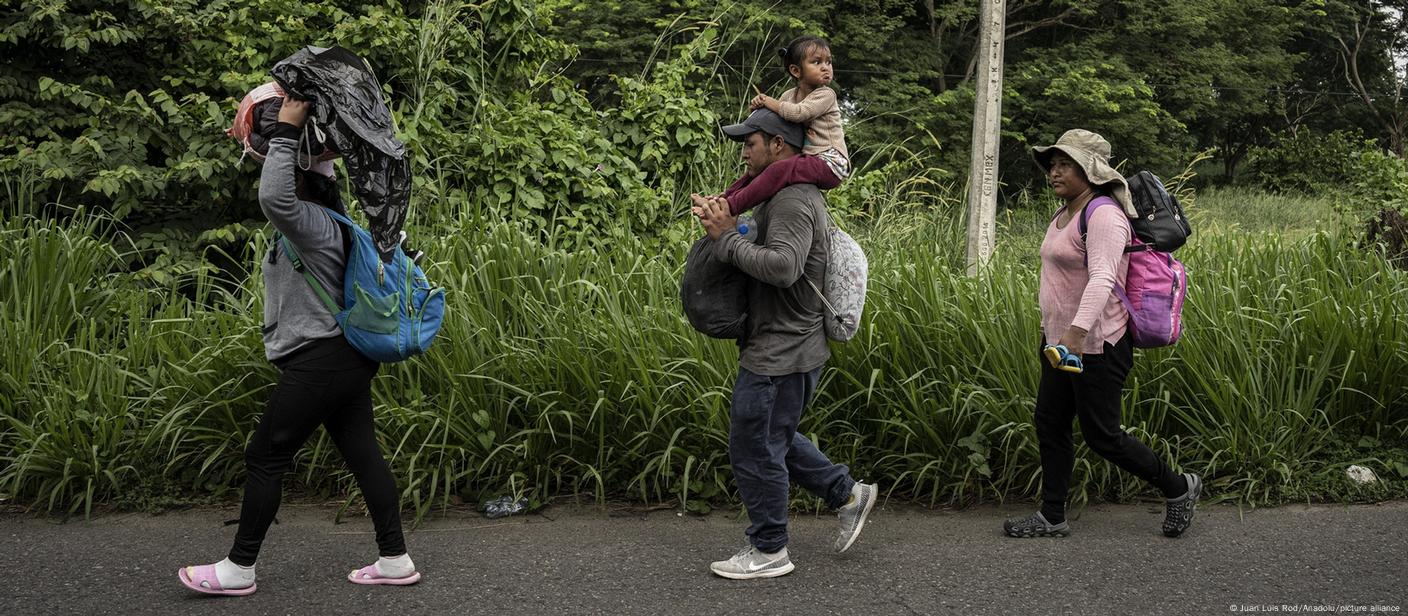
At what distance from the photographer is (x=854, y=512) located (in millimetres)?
4215

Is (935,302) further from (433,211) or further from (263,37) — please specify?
(263,37)

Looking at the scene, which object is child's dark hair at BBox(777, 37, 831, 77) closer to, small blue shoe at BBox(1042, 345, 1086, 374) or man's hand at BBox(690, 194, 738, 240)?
man's hand at BBox(690, 194, 738, 240)

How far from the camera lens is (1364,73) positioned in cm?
3206

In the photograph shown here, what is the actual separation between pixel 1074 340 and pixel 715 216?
133 centimetres

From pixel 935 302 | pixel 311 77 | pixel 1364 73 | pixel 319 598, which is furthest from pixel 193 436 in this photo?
pixel 1364 73

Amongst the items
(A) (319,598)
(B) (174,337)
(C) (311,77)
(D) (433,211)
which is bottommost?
(A) (319,598)

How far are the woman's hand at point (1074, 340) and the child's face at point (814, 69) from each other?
1.25m

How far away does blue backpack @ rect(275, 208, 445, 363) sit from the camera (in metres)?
3.64

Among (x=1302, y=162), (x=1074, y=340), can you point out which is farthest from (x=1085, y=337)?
(x=1302, y=162)

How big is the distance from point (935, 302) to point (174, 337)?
11.3 feet

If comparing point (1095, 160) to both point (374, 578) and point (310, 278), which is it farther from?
point (374, 578)

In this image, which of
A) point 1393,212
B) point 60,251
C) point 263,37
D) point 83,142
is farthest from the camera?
point 263,37

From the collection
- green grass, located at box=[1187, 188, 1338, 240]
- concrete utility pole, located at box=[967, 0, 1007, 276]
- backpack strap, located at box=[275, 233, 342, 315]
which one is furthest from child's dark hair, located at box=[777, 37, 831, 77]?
green grass, located at box=[1187, 188, 1338, 240]

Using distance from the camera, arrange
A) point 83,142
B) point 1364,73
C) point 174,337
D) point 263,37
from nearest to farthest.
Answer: point 174,337
point 83,142
point 263,37
point 1364,73
